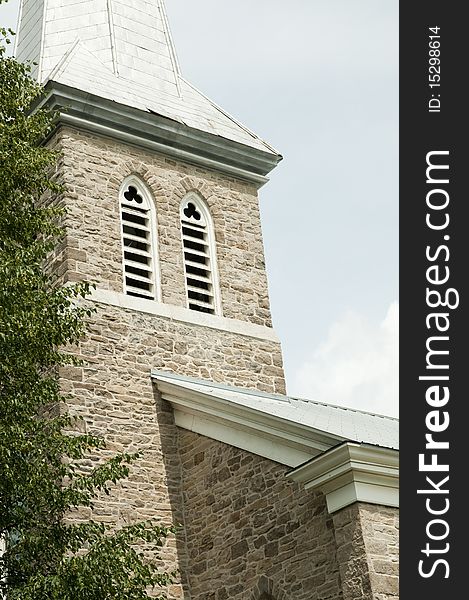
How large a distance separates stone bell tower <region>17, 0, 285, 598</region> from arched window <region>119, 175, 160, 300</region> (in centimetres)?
3

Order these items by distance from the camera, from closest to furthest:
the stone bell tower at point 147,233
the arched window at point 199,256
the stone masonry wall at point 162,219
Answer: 1. the stone bell tower at point 147,233
2. the stone masonry wall at point 162,219
3. the arched window at point 199,256

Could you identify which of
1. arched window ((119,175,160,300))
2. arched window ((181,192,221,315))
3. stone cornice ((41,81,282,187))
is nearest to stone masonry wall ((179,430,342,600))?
arched window ((119,175,160,300))

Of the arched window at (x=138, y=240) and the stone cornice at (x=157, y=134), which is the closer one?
the arched window at (x=138, y=240)

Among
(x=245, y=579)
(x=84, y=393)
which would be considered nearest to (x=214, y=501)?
(x=245, y=579)

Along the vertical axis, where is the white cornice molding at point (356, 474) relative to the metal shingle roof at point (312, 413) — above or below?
below

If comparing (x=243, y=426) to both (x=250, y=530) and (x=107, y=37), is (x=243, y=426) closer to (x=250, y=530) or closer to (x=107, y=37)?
(x=250, y=530)

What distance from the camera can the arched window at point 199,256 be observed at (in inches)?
727

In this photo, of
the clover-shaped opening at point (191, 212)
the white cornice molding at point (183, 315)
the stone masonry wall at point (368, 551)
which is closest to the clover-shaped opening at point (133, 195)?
the clover-shaped opening at point (191, 212)

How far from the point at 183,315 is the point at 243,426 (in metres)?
4.01

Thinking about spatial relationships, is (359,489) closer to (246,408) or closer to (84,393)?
(246,408)

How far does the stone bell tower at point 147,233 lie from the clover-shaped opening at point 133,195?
24 millimetres

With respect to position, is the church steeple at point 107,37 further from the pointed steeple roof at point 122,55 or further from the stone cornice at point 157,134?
the stone cornice at point 157,134

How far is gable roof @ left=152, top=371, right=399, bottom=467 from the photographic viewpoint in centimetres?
1294

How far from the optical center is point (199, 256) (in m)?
18.9
